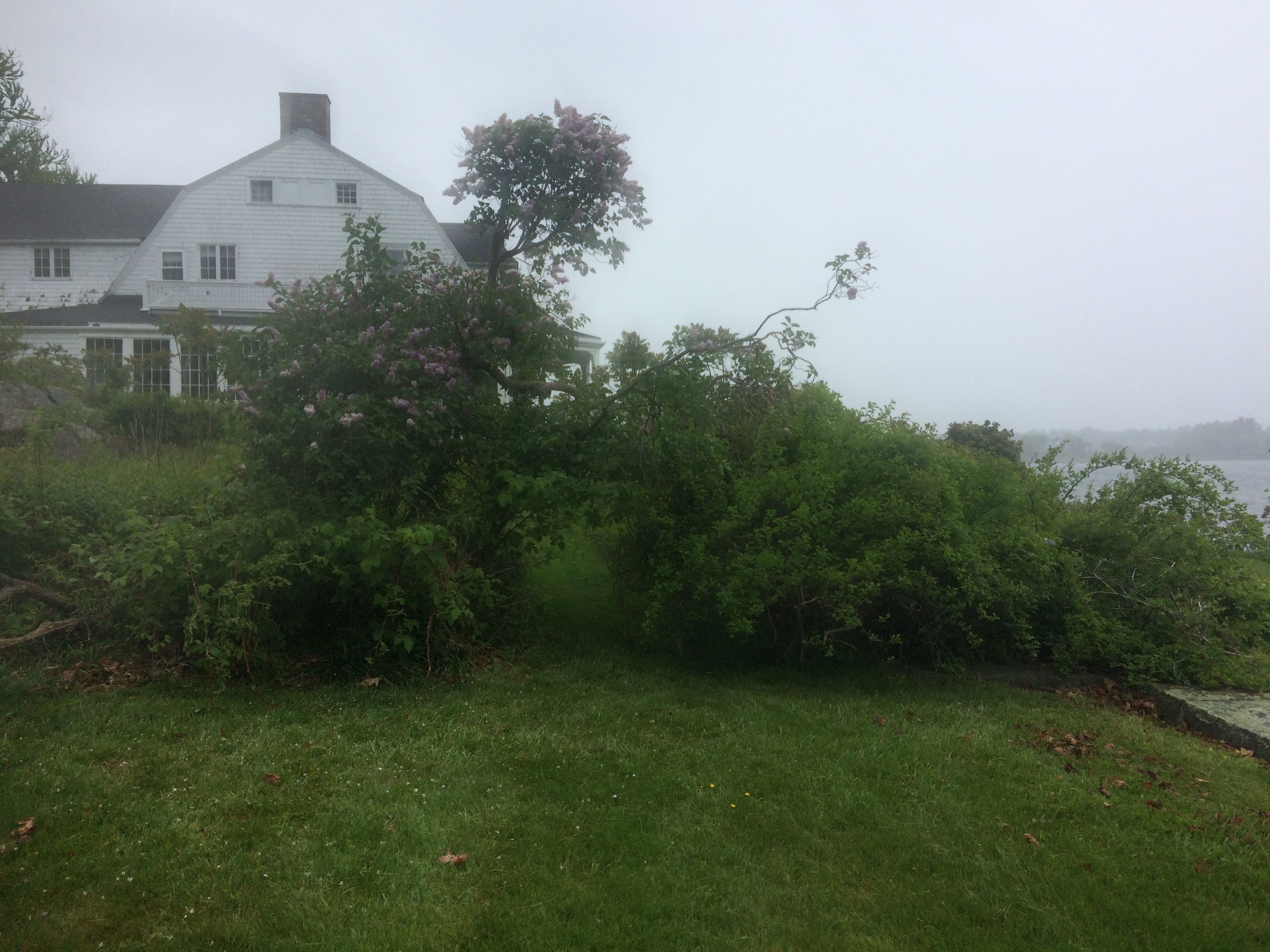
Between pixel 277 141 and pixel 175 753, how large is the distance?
20499 mm

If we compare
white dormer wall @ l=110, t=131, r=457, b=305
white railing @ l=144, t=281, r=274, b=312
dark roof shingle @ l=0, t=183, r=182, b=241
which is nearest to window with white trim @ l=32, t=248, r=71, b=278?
dark roof shingle @ l=0, t=183, r=182, b=241

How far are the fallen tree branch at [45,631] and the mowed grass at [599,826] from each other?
20cm

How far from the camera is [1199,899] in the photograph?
3.50 metres

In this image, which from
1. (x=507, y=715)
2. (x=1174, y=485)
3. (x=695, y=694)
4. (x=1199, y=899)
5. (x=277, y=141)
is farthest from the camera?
(x=277, y=141)

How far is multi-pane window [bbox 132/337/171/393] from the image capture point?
16.3 m

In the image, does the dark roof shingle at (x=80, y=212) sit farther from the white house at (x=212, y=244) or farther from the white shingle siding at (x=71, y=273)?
the white shingle siding at (x=71, y=273)

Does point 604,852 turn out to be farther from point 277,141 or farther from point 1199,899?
point 277,141

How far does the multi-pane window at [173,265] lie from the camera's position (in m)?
21.3

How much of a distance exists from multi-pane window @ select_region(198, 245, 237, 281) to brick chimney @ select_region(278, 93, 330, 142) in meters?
3.66

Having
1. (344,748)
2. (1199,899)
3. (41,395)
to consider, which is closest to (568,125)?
(344,748)

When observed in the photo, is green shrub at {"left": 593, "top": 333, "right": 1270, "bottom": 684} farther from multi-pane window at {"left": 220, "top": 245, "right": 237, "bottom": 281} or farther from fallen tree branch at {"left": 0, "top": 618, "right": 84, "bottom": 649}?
multi-pane window at {"left": 220, "top": 245, "right": 237, "bottom": 281}

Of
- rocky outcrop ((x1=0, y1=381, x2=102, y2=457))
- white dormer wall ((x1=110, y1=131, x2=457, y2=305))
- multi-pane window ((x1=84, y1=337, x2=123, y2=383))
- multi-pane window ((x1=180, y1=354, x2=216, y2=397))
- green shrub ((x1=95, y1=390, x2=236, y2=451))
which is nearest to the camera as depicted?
rocky outcrop ((x1=0, y1=381, x2=102, y2=457))

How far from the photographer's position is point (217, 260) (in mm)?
21266

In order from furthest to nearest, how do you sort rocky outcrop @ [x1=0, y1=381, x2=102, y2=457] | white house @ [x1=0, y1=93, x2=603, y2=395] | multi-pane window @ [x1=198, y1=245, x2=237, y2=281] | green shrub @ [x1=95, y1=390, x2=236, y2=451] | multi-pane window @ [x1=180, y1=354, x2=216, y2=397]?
1. multi-pane window @ [x1=198, y1=245, x2=237, y2=281]
2. white house @ [x1=0, y1=93, x2=603, y2=395]
3. multi-pane window @ [x1=180, y1=354, x2=216, y2=397]
4. green shrub @ [x1=95, y1=390, x2=236, y2=451]
5. rocky outcrop @ [x1=0, y1=381, x2=102, y2=457]
